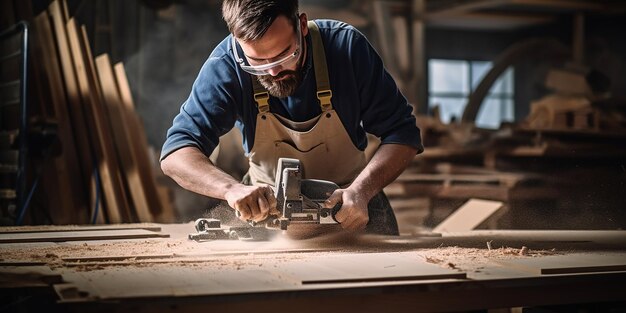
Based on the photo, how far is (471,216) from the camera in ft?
16.2

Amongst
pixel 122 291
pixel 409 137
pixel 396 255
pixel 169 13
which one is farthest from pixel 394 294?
pixel 169 13

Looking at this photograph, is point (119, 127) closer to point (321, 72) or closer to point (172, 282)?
point (321, 72)

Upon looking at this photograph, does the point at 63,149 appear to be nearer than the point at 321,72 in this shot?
No

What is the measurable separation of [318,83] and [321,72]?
0.05 metres

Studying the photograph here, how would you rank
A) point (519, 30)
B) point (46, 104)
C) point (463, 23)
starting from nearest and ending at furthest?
point (46, 104) < point (463, 23) < point (519, 30)

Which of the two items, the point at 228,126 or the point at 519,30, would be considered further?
the point at 519,30

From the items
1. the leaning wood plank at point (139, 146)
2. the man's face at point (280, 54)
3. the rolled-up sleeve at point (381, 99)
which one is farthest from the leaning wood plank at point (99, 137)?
the rolled-up sleeve at point (381, 99)

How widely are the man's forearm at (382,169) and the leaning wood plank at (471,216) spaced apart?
4.19 feet

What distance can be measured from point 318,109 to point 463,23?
11.0 metres

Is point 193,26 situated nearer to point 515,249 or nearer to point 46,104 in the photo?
point 46,104

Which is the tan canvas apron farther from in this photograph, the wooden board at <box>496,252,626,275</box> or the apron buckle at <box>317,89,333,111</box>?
the wooden board at <box>496,252,626,275</box>

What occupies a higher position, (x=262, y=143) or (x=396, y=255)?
(x=262, y=143)

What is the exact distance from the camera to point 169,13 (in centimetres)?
870

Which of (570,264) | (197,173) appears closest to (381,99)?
(197,173)
